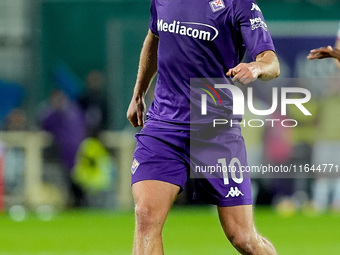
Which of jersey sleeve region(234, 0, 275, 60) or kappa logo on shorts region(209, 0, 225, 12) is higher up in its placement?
kappa logo on shorts region(209, 0, 225, 12)

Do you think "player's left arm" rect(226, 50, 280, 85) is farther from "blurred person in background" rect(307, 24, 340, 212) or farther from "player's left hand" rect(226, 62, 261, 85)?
"blurred person in background" rect(307, 24, 340, 212)

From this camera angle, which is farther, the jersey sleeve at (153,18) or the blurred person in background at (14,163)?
the blurred person in background at (14,163)

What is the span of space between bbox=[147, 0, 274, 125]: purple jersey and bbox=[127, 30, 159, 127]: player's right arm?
43 cm

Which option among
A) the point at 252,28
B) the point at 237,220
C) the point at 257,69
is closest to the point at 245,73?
the point at 257,69

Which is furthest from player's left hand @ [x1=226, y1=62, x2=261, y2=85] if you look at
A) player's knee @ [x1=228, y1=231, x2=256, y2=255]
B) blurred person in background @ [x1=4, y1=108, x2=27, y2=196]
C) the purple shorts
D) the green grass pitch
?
blurred person in background @ [x1=4, y1=108, x2=27, y2=196]

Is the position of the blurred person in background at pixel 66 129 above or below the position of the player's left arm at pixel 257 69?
below

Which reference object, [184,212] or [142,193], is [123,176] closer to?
[184,212]

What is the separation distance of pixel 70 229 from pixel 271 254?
8.33 meters

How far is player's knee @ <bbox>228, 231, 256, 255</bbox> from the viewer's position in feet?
25.0

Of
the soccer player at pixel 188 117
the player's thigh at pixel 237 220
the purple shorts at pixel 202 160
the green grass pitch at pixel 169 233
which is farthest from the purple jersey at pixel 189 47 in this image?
the green grass pitch at pixel 169 233

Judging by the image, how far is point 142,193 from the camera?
734 cm

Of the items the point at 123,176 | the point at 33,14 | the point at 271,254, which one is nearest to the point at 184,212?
the point at 123,176

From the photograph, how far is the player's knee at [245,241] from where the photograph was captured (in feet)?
25.0

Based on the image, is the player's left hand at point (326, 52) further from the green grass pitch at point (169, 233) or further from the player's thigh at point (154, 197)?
the green grass pitch at point (169, 233)
